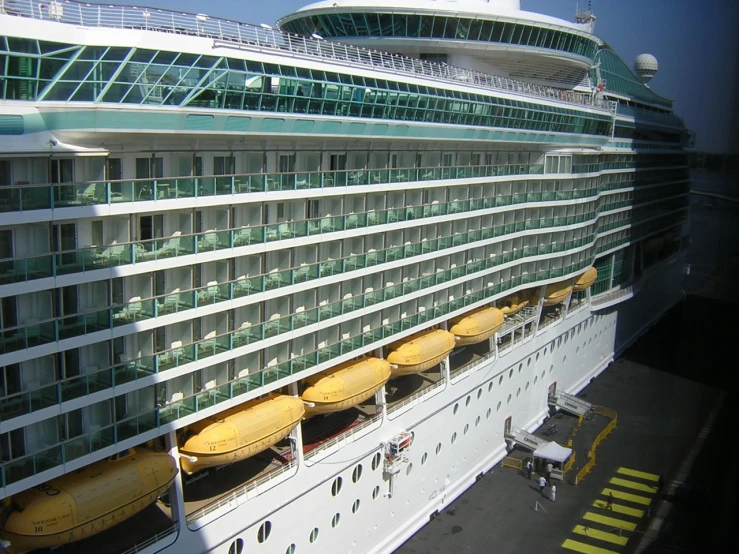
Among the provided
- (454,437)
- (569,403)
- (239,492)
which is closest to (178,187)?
(239,492)

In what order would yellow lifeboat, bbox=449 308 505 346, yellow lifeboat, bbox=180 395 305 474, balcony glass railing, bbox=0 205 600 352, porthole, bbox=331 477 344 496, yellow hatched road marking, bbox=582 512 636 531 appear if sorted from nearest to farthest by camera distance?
balcony glass railing, bbox=0 205 600 352
yellow lifeboat, bbox=180 395 305 474
porthole, bbox=331 477 344 496
yellow hatched road marking, bbox=582 512 636 531
yellow lifeboat, bbox=449 308 505 346

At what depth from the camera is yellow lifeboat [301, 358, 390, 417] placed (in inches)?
718

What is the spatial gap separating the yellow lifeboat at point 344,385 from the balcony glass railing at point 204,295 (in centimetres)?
267

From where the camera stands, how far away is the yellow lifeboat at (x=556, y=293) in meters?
30.8

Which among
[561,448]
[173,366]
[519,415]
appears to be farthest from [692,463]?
[173,366]

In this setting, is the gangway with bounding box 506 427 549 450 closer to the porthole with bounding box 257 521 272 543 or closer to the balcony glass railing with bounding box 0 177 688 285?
the balcony glass railing with bounding box 0 177 688 285

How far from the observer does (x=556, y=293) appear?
31109mm

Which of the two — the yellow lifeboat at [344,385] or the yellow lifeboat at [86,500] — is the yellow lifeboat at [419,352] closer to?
the yellow lifeboat at [344,385]

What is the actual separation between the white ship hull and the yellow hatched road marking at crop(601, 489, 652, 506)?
4008 millimetres

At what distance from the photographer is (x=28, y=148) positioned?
11273mm

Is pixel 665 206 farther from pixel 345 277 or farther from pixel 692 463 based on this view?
pixel 345 277

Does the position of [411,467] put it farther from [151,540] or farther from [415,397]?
[151,540]

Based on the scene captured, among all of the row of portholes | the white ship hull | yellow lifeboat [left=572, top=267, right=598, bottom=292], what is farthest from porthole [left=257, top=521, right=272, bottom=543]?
yellow lifeboat [left=572, top=267, right=598, bottom=292]

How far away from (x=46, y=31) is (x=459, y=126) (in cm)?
1293
